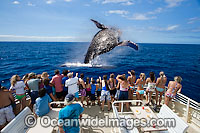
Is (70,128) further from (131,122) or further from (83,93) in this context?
(83,93)

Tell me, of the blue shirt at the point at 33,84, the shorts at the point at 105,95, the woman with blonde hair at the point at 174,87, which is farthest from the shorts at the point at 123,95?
the blue shirt at the point at 33,84

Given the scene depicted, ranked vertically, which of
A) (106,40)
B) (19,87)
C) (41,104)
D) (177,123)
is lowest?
(177,123)

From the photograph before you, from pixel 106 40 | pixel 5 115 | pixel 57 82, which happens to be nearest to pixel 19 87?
pixel 5 115

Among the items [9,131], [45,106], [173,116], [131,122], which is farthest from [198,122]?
[9,131]

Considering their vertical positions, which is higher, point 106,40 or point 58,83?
point 106,40

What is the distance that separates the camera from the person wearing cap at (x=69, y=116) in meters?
2.94

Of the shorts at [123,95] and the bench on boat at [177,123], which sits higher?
the shorts at [123,95]

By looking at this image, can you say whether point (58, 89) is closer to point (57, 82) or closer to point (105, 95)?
point (57, 82)

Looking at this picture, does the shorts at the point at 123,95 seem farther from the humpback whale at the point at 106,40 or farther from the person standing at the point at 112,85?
the humpback whale at the point at 106,40

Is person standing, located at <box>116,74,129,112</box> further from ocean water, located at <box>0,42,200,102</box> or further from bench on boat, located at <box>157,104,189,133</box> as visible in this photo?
ocean water, located at <box>0,42,200,102</box>

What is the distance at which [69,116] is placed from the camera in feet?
9.71

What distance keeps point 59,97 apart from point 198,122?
246 inches

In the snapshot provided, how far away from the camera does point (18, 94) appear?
201 inches

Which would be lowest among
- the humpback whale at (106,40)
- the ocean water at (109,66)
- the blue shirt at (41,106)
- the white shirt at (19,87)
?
the ocean water at (109,66)
